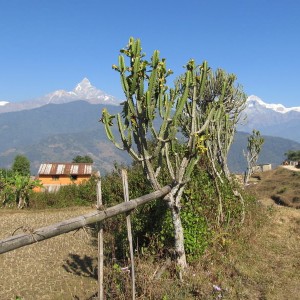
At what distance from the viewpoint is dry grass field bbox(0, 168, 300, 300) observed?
7.11 metres

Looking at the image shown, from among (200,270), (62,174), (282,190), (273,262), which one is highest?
(200,270)

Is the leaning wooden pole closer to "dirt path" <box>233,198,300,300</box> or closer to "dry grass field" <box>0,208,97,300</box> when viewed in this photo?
"dry grass field" <box>0,208,97,300</box>

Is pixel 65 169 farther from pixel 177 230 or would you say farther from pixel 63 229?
pixel 63 229

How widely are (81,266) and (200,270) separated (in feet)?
11.4

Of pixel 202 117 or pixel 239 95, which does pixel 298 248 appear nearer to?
pixel 202 117

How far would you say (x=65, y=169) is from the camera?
39.3 m

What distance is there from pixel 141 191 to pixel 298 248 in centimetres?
554

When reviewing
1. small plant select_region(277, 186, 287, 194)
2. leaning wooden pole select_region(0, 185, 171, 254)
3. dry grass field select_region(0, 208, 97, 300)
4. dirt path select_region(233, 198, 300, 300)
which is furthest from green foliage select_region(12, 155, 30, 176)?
leaning wooden pole select_region(0, 185, 171, 254)

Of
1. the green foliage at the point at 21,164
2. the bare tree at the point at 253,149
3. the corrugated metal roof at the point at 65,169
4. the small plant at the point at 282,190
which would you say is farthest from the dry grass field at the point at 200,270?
the green foliage at the point at 21,164

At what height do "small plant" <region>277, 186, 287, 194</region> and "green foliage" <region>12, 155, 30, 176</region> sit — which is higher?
"small plant" <region>277, 186, 287, 194</region>

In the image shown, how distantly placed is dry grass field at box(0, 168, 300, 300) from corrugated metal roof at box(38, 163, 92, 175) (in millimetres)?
26333

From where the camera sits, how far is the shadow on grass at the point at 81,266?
8.79 m

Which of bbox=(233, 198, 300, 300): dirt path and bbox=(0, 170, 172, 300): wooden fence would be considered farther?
bbox=(233, 198, 300, 300): dirt path

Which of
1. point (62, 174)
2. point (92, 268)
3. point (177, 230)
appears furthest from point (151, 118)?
point (62, 174)
